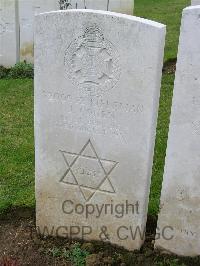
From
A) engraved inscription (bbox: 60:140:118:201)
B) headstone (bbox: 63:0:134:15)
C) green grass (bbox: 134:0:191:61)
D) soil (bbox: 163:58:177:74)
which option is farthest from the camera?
green grass (bbox: 134:0:191:61)

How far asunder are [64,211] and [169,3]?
37.9ft

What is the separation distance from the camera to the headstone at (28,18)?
28.7 ft

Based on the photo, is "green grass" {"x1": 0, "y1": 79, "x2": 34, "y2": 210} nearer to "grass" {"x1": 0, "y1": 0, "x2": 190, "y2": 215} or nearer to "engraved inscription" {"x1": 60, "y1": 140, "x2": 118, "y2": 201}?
"grass" {"x1": 0, "y1": 0, "x2": 190, "y2": 215}

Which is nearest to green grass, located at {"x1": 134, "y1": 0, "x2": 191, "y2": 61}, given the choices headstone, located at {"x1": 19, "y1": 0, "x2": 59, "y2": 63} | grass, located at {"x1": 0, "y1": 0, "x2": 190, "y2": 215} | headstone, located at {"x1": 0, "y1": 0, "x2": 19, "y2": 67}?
grass, located at {"x1": 0, "y1": 0, "x2": 190, "y2": 215}

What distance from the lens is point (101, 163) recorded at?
401 cm

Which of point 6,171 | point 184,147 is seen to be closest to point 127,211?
point 184,147

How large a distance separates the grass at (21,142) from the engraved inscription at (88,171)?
2.33ft

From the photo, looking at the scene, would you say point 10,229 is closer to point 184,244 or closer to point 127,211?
point 127,211

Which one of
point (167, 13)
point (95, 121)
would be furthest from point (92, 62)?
point (167, 13)

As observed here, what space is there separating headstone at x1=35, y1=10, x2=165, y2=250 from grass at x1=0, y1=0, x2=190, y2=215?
57cm

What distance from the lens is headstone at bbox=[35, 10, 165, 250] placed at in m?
3.58

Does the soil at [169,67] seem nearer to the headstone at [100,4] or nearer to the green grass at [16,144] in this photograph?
the headstone at [100,4]

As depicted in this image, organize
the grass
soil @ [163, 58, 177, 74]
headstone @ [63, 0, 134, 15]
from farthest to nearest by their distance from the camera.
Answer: headstone @ [63, 0, 134, 15], soil @ [163, 58, 177, 74], the grass

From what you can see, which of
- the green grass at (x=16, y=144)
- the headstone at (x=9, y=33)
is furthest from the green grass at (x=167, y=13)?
the green grass at (x=16, y=144)
